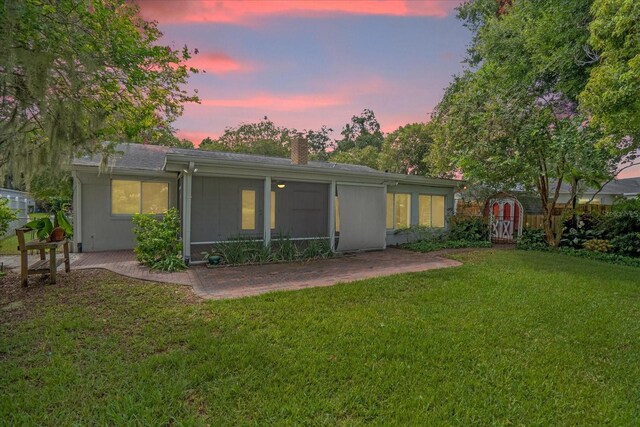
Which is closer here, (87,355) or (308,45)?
(87,355)

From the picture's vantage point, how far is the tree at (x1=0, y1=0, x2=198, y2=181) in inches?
168

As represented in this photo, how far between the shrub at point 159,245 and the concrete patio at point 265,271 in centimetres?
28

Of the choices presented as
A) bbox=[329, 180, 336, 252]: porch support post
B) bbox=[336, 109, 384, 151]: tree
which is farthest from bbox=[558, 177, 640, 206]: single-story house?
bbox=[336, 109, 384, 151]: tree

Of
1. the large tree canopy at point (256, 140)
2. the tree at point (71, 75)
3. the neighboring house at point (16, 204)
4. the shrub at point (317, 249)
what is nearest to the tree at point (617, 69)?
the shrub at point (317, 249)

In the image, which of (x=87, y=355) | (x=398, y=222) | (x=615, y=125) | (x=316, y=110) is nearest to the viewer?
(x=87, y=355)

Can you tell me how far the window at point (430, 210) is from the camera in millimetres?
12586

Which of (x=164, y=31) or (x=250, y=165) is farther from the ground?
(x=164, y=31)

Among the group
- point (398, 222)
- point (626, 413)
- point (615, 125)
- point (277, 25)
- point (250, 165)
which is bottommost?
point (626, 413)

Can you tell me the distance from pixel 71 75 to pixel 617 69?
9129 millimetres

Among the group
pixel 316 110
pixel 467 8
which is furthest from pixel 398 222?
pixel 467 8

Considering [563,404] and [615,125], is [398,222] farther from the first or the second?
[563,404]

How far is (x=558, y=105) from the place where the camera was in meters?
10.8

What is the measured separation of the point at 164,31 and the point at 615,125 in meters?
9.71

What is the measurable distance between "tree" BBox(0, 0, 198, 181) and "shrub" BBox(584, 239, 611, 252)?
1289 centimetres
